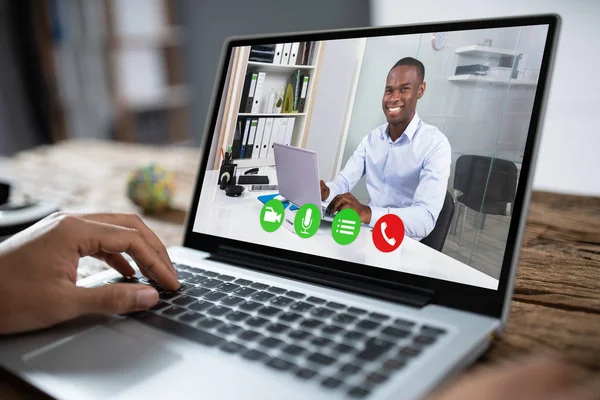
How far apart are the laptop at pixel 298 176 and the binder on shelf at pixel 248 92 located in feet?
0.29

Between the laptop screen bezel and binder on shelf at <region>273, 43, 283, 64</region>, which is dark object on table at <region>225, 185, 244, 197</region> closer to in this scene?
the laptop screen bezel

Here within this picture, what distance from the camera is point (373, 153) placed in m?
0.63

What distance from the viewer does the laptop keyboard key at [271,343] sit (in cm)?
46

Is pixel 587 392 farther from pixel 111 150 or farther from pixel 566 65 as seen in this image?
pixel 566 65

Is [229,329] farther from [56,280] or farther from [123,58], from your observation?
[123,58]

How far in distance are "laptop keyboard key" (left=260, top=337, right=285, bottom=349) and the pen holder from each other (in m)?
0.32

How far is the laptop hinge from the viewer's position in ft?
1.82

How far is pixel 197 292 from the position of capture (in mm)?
608

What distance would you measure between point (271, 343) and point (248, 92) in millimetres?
427

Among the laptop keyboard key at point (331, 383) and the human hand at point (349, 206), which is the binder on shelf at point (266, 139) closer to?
the human hand at point (349, 206)

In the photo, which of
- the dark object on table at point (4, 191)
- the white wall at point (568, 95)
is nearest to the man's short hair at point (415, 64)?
the dark object on table at point (4, 191)

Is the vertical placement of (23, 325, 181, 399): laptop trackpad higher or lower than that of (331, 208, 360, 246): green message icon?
lower

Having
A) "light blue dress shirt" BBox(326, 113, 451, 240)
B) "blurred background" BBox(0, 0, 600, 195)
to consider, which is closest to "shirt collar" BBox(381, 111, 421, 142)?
"light blue dress shirt" BBox(326, 113, 451, 240)

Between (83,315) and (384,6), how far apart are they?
2.74 meters
